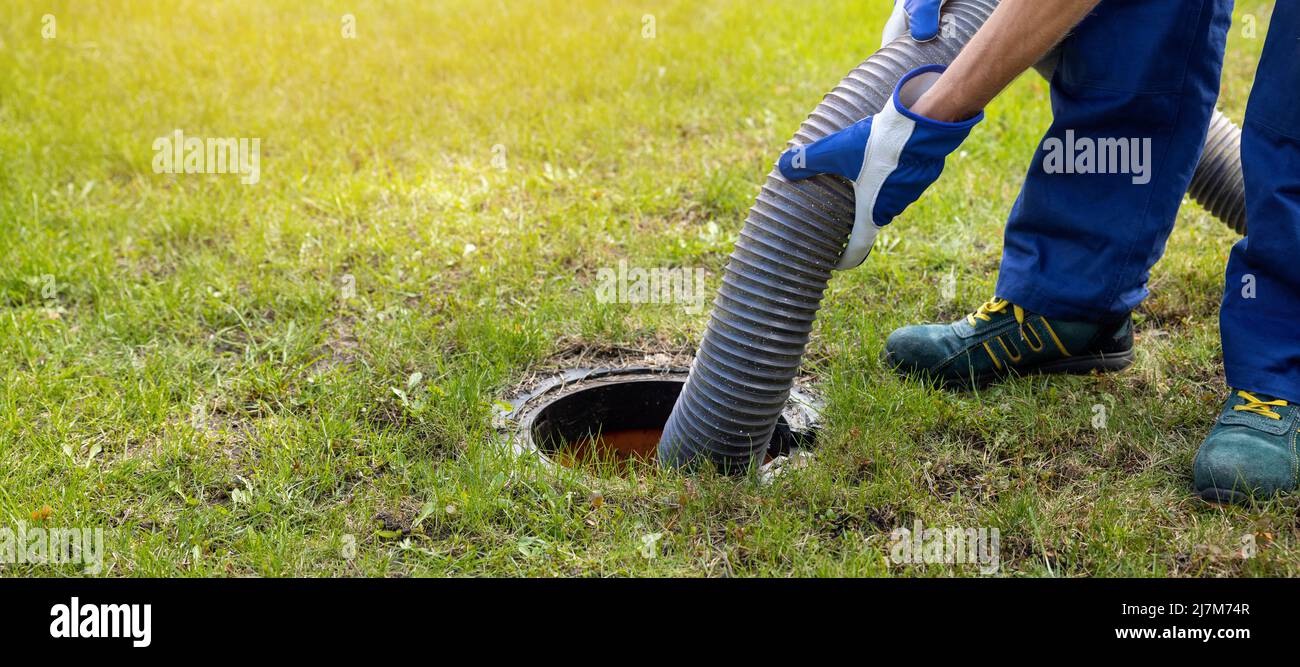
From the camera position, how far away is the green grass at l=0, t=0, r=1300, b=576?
101 inches

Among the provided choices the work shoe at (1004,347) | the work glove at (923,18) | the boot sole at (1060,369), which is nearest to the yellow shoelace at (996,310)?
the work shoe at (1004,347)

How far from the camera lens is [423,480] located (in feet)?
9.10

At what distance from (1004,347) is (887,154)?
990 millimetres

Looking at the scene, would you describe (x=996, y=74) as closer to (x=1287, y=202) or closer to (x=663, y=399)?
(x=1287, y=202)

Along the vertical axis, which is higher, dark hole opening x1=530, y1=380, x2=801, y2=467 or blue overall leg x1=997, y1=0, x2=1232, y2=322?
blue overall leg x1=997, y1=0, x2=1232, y2=322

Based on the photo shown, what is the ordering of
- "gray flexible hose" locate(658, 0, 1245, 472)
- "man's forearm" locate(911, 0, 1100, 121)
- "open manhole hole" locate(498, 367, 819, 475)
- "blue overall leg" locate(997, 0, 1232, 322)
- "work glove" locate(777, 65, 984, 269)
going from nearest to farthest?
"man's forearm" locate(911, 0, 1100, 121)
"work glove" locate(777, 65, 984, 269)
"gray flexible hose" locate(658, 0, 1245, 472)
"blue overall leg" locate(997, 0, 1232, 322)
"open manhole hole" locate(498, 367, 819, 475)

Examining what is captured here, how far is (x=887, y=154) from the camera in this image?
Result: 2379mm

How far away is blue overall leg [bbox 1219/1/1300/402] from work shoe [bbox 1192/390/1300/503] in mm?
53

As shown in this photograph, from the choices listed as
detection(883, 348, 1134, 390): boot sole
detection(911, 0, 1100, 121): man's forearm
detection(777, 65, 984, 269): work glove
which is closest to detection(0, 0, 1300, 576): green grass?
detection(883, 348, 1134, 390): boot sole

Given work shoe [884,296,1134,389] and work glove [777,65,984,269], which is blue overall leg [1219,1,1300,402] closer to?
work shoe [884,296,1134,389]

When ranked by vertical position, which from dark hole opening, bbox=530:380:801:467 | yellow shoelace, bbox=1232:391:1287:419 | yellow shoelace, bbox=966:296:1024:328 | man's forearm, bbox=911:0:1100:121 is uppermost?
man's forearm, bbox=911:0:1100:121

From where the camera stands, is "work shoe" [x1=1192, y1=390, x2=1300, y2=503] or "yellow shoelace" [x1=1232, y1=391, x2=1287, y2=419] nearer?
"work shoe" [x1=1192, y1=390, x2=1300, y2=503]

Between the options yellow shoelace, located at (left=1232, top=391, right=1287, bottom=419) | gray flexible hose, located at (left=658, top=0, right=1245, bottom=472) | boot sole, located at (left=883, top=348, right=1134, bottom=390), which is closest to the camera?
gray flexible hose, located at (left=658, top=0, right=1245, bottom=472)
